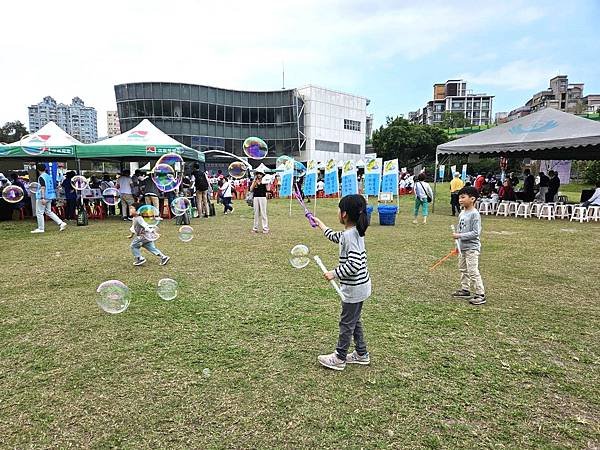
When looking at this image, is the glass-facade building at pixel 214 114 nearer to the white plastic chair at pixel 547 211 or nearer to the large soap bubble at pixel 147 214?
the white plastic chair at pixel 547 211

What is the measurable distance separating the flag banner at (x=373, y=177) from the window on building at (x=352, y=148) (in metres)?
47.3

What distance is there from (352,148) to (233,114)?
2105 centimetres

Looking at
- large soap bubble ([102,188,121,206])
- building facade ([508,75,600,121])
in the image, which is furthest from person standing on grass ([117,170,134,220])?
building facade ([508,75,600,121])

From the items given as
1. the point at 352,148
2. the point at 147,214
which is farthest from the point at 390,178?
the point at 352,148

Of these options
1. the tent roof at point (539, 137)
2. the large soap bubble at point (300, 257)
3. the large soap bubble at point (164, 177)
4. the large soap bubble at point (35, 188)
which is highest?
the tent roof at point (539, 137)

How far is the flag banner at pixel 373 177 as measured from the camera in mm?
18844

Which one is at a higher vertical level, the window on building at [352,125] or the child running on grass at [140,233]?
the window on building at [352,125]

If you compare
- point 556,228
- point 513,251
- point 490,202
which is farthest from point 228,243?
point 490,202

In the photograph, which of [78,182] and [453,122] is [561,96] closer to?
[453,122]

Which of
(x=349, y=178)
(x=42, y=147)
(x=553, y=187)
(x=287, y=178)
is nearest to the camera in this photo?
(x=42, y=147)

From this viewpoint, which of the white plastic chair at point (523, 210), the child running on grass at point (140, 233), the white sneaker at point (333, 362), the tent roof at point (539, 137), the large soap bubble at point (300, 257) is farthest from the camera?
the white plastic chair at point (523, 210)

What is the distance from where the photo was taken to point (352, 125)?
65.9 m

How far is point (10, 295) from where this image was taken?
18.3ft

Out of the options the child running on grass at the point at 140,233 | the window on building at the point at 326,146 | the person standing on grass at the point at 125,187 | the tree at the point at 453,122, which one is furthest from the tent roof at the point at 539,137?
the tree at the point at 453,122
